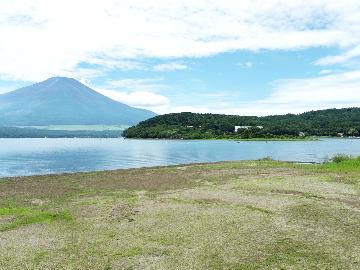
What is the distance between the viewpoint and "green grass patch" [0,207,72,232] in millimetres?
30250

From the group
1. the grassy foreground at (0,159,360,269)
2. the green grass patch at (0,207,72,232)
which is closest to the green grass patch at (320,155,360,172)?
the grassy foreground at (0,159,360,269)

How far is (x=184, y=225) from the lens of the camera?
→ 2900 cm

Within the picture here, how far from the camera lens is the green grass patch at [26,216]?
99.2ft

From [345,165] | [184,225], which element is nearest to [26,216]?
[184,225]

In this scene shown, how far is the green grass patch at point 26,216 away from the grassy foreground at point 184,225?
7 centimetres

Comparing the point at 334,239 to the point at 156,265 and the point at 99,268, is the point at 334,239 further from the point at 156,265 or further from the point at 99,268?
the point at 99,268

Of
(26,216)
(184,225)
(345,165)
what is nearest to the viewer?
(184,225)

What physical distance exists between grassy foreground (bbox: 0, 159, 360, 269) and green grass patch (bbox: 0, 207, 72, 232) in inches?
2.8

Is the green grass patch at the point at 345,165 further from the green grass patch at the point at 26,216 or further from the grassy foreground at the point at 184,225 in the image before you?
the green grass patch at the point at 26,216

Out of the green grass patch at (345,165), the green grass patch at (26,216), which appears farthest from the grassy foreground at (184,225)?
the green grass patch at (345,165)

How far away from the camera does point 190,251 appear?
23172 millimetres

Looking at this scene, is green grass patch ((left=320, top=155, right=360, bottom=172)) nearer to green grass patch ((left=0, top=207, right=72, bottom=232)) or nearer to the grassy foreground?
the grassy foreground

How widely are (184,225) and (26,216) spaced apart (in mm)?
13108

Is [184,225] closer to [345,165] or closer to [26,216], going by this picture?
[26,216]
